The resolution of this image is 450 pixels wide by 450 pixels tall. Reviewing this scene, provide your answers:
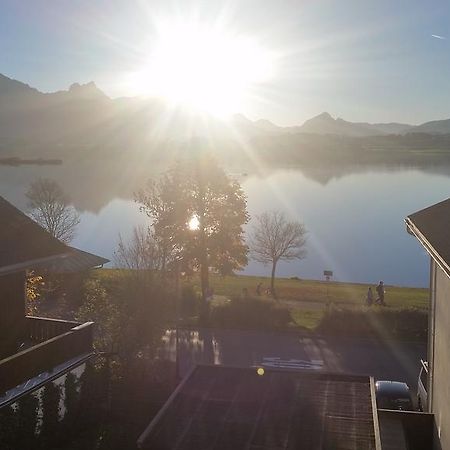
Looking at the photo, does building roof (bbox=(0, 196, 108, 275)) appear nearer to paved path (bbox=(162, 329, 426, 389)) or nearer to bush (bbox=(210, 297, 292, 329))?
paved path (bbox=(162, 329, 426, 389))

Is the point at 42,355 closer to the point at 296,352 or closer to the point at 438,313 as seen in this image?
the point at 438,313

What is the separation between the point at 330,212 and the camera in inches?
2589

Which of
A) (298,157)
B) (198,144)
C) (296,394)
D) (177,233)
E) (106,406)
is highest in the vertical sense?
(298,157)

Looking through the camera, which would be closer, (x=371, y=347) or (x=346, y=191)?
(x=371, y=347)

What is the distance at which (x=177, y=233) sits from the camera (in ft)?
79.5

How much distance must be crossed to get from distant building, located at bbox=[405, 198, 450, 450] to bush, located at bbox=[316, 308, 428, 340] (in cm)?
838

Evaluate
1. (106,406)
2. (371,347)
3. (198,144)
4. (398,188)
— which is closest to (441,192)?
(398,188)

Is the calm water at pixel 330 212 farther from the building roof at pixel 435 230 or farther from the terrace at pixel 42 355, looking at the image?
the terrace at pixel 42 355

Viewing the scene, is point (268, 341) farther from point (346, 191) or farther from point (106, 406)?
point (346, 191)

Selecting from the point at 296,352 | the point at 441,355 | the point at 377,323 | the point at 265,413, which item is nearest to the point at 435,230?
the point at 441,355

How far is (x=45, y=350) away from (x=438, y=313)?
562 centimetres

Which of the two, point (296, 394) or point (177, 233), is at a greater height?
point (177, 233)

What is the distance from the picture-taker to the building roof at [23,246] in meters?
8.31

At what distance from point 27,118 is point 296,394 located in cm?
16233
